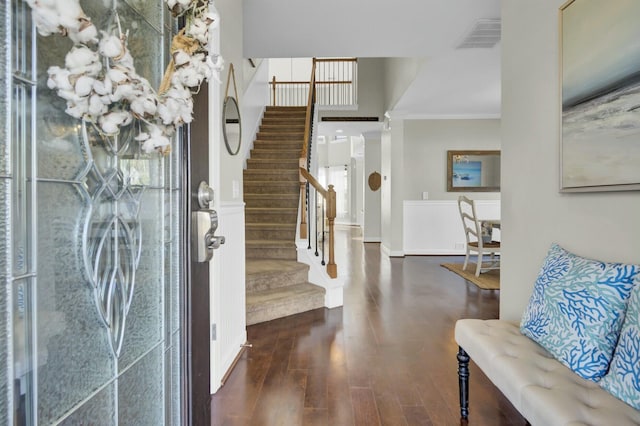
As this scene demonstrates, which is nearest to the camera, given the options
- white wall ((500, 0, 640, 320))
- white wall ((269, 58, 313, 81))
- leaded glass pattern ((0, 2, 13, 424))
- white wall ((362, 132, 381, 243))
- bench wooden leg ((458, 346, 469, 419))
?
leaded glass pattern ((0, 2, 13, 424))

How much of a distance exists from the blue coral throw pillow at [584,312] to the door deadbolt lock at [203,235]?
136 cm

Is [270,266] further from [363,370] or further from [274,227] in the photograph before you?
[363,370]

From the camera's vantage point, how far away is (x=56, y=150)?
0.76 m

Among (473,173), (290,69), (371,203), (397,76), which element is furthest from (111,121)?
(290,69)

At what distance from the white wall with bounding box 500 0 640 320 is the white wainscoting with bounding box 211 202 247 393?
1.78m

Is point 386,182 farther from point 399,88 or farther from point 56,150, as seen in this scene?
point 56,150

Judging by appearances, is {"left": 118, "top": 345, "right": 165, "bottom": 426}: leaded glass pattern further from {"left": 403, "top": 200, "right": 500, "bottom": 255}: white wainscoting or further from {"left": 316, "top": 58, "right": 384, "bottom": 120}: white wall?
{"left": 316, "top": 58, "right": 384, "bottom": 120}: white wall

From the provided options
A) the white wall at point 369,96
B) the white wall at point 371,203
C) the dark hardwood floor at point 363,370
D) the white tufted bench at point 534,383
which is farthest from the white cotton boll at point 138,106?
the white wall at point 371,203

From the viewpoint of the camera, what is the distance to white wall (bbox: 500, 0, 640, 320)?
4.95ft

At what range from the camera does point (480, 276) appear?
16.3 ft

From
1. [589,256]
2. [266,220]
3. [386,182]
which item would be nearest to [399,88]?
[386,182]

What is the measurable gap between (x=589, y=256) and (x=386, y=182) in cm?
582

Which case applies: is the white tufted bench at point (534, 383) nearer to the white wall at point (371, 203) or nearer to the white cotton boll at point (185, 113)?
the white cotton boll at point (185, 113)

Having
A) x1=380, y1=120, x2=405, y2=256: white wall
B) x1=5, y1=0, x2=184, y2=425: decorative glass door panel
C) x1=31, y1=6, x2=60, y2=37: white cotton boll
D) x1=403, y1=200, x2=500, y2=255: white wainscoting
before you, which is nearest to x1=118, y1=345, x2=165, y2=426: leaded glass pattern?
x1=5, y1=0, x2=184, y2=425: decorative glass door panel
